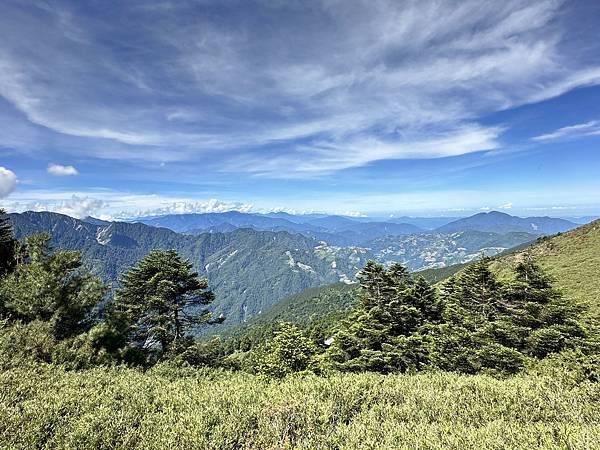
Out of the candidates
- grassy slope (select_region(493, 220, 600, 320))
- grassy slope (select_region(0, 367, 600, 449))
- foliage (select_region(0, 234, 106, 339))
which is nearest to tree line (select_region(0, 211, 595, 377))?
foliage (select_region(0, 234, 106, 339))

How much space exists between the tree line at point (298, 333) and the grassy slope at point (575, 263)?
5.75m

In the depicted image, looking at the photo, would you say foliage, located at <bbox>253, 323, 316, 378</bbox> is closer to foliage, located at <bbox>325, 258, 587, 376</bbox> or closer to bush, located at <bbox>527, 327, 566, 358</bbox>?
foliage, located at <bbox>325, 258, 587, 376</bbox>

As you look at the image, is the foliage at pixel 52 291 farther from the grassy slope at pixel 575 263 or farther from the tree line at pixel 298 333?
the grassy slope at pixel 575 263

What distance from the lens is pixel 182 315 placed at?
29906 millimetres

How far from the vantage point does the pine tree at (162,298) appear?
2759 centimetres

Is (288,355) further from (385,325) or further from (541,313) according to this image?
(541,313)

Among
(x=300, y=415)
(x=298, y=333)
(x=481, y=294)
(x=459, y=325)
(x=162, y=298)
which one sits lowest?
(x=298, y=333)

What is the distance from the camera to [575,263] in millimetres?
49812

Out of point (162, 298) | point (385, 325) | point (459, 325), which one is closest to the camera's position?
point (162, 298)

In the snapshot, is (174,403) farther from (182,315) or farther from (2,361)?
(182,315)

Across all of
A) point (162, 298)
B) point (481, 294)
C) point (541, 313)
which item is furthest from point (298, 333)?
point (541, 313)

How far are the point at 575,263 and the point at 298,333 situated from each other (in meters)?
46.4

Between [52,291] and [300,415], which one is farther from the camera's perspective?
[52,291]

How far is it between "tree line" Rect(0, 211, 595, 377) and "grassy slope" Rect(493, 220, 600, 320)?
226 inches
